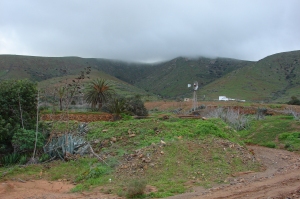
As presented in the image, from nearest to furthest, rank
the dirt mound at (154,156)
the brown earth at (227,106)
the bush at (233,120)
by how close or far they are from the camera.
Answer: the dirt mound at (154,156) → the bush at (233,120) → the brown earth at (227,106)

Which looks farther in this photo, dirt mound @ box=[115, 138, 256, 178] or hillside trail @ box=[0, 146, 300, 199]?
dirt mound @ box=[115, 138, 256, 178]

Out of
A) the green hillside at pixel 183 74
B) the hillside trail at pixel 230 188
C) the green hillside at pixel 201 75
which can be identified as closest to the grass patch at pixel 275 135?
the hillside trail at pixel 230 188

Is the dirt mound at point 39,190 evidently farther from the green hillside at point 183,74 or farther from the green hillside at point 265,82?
the green hillside at point 183,74

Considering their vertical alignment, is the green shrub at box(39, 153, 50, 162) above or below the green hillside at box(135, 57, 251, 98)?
below

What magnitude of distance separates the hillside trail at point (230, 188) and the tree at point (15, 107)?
3.59 metres

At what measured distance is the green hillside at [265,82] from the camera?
61.4 m

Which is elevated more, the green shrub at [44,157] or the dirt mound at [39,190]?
the green shrub at [44,157]

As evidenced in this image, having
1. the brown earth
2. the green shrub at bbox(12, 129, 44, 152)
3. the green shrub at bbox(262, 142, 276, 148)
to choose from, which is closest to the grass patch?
the green shrub at bbox(262, 142, 276, 148)

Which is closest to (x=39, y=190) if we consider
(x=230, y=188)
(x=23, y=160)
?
(x=23, y=160)

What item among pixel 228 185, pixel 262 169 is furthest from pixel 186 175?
pixel 262 169

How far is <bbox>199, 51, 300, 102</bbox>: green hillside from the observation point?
61438 mm

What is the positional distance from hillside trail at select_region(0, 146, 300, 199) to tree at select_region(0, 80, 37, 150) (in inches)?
141

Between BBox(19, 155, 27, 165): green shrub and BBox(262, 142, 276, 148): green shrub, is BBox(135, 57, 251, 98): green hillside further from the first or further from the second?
BBox(19, 155, 27, 165): green shrub

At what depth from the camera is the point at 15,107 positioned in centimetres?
1370
